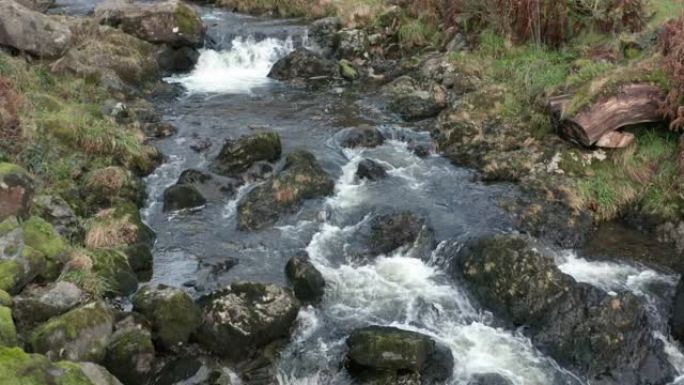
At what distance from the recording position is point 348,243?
13.0 metres

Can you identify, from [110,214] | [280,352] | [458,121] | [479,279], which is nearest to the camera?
A: [280,352]

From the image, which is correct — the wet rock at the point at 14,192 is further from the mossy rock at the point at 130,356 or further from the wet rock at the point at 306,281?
the wet rock at the point at 306,281

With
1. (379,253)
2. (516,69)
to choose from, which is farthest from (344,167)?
(516,69)

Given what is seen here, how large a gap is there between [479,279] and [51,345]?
282 inches

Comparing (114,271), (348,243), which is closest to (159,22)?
(348,243)

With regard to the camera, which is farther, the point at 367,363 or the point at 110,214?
the point at 110,214

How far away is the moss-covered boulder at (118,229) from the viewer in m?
12.0

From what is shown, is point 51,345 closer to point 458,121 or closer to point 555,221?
point 555,221

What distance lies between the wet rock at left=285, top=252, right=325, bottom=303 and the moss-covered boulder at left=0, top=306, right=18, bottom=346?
4.62 meters

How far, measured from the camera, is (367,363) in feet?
31.2

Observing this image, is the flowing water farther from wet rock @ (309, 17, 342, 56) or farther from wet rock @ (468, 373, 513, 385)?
wet rock @ (309, 17, 342, 56)

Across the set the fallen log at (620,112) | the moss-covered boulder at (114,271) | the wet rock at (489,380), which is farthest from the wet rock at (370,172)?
the wet rock at (489,380)

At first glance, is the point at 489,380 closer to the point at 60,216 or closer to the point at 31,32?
the point at 60,216

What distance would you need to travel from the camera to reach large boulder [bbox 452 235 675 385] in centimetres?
997
